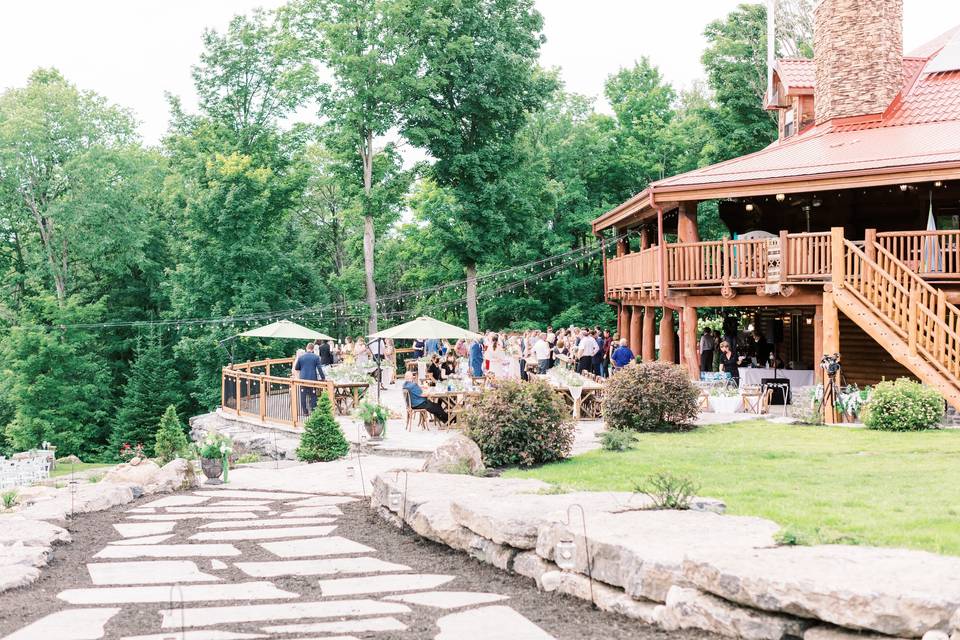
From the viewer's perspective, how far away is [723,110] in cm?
3881

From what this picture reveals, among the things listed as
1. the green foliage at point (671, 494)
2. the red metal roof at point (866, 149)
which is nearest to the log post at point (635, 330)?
the red metal roof at point (866, 149)

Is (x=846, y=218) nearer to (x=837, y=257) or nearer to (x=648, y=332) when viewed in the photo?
(x=648, y=332)

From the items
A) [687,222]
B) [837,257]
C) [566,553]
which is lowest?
[566,553]

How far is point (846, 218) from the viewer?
74.4 feet

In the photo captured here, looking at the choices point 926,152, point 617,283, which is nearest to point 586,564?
point 926,152

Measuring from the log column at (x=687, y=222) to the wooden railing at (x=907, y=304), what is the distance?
380 cm

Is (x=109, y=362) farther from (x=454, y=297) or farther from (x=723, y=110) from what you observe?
(x=723, y=110)

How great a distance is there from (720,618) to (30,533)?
6616mm

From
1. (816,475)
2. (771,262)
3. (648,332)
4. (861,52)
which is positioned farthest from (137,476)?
(861,52)

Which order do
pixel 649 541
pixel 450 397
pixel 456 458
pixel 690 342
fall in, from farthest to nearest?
pixel 690 342 → pixel 450 397 → pixel 456 458 → pixel 649 541

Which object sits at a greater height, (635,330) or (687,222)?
(687,222)

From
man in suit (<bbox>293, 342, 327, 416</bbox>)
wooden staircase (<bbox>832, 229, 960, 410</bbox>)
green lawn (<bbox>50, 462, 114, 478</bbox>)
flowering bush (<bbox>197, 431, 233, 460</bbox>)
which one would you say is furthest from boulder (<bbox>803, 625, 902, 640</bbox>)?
green lawn (<bbox>50, 462, 114, 478</bbox>)

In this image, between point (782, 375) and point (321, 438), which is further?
point (782, 375)

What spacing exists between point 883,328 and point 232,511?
1126 cm
